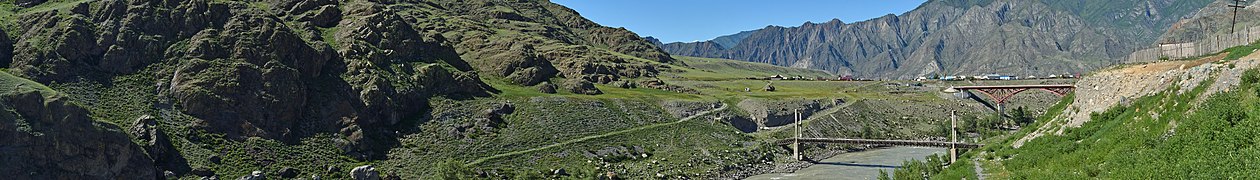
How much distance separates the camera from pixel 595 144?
9856cm

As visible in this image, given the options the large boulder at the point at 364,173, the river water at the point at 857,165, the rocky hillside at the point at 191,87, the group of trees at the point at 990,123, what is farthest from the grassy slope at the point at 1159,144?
the group of trees at the point at 990,123

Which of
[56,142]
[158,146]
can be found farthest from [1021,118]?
[56,142]

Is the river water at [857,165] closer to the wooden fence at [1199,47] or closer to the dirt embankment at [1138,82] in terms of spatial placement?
the wooden fence at [1199,47]

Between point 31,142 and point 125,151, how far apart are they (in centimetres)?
642

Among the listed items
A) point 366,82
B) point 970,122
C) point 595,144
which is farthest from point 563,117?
point 970,122

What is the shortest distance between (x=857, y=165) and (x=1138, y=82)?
53.4 m

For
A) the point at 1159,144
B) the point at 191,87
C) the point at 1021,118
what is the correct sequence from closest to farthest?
the point at 1159,144 < the point at 191,87 < the point at 1021,118

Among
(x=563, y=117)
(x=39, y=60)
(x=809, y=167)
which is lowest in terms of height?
(x=809, y=167)

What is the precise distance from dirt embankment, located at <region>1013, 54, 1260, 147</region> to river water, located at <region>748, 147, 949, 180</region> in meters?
30.5

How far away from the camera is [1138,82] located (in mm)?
52000

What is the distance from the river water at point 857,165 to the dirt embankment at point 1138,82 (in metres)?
30.5

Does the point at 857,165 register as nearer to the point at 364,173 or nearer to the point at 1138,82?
the point at 1138,82

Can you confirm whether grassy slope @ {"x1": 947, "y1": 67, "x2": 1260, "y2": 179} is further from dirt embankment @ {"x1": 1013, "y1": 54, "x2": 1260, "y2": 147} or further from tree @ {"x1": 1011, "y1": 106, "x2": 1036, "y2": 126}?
tree @ {"x1": 1011, "y1": 106, "x2": 1036, "y2": 126}

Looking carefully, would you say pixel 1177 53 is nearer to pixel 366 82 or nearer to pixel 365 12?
pixel 366 82
